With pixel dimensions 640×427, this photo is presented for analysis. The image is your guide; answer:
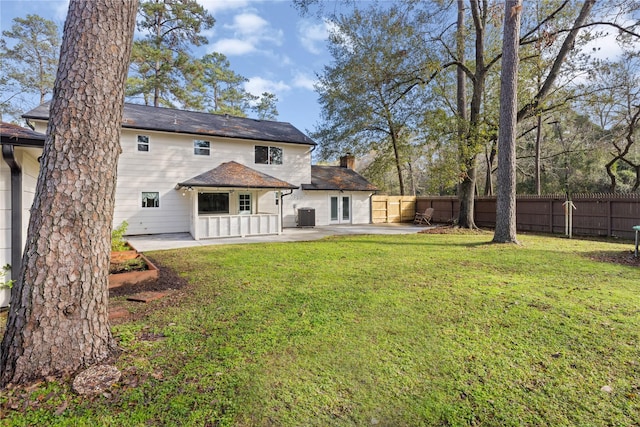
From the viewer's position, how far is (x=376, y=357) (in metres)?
2.68

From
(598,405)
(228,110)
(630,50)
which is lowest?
(598,405)

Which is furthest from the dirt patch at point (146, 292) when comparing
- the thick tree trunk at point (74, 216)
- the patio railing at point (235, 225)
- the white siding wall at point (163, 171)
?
the white siding wall at point (163, 171)

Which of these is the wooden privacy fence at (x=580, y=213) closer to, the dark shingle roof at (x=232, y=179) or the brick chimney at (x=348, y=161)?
the brick chimney at (x=348, y=161)

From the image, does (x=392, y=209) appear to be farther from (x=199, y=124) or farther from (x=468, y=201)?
(x=199, y=124)

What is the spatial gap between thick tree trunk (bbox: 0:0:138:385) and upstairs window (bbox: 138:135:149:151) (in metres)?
11.4

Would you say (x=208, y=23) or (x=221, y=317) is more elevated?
(x=208, y=23)

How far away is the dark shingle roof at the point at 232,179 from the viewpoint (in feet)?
37.9

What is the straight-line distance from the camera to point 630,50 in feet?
39.3

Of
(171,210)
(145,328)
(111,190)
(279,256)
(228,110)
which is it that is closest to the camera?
(111,190)

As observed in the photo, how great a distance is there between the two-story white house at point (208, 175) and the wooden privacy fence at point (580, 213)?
28.1ft

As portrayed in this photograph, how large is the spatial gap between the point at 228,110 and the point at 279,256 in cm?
2066

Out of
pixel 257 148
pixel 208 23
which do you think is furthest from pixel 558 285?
pixel 208 23

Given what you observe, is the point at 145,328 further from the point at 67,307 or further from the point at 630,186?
the point at 630,186

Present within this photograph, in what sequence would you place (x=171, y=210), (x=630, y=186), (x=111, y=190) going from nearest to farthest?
(x=111, y=190) < (x=171, y=210) < (x=630, y=186)
